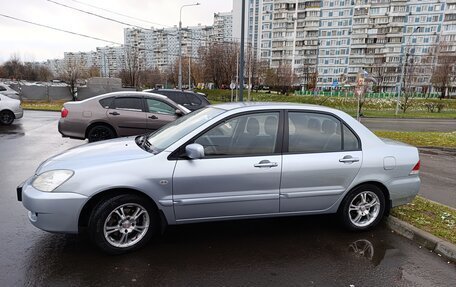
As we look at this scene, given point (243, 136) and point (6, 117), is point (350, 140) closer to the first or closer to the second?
point (243, 136)

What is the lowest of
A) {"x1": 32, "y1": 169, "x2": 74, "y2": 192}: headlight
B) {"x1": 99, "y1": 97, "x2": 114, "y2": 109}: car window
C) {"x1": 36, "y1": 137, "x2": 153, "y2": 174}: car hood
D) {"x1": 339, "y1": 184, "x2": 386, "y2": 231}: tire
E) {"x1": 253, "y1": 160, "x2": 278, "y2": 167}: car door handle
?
{"x1": 339, "y1": 184, "x2": 386, "y2": 231}: tire

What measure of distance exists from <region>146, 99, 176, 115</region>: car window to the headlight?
19.2 feet

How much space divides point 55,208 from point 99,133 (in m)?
5.96

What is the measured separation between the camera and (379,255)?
12.2ft

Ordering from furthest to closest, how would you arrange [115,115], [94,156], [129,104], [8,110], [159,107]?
[8,110]
[159,107]
[129,104]
[115,115]
[94,156]

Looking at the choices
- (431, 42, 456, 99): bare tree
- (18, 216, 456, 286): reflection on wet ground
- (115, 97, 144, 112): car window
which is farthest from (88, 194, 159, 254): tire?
(431, 42, 456, 99): bare tree

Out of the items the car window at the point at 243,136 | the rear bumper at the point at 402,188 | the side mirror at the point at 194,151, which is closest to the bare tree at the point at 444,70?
the rear bumper at the point at 402,188

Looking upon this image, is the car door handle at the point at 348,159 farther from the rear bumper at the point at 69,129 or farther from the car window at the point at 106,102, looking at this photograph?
the rear bumper at the point at 69,129

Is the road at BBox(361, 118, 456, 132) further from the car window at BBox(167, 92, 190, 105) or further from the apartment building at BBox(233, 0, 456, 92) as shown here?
the apartment building at BBox(233, 0, 456, 92)

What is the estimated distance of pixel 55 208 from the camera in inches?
128

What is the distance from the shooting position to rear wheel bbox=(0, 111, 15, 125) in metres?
13.3

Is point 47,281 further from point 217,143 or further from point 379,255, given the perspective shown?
point 379,255

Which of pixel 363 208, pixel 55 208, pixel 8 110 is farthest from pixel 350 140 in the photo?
pixel 8 110

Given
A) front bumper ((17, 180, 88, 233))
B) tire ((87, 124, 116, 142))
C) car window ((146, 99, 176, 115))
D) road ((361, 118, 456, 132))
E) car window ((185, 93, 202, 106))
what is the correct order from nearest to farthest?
front bumper ((17, 180, 88, 233))
tire ((87, 124, 116, 142))
car window ((146, 99, 176, 115))
car window ((185, 93, 202, 106))
road ((361, 118, 456, 132))
